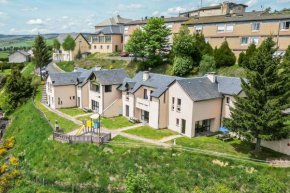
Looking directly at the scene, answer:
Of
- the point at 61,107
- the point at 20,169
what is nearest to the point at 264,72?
Result: the point at 20,169

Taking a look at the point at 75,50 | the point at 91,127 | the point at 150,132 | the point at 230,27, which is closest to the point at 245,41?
the point at 230,27

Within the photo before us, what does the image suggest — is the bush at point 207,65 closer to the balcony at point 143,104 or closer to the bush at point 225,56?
the bush at point 225,56

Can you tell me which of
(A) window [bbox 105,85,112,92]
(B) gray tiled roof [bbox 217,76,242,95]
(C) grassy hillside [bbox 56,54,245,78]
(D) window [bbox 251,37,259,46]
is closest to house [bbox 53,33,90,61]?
(C) grassy hillside [bbox 56,54,245,78]

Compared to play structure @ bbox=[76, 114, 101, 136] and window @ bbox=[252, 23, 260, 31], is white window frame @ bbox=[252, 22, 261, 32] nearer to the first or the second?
window @ bbox=[252, 23, 260, 31]

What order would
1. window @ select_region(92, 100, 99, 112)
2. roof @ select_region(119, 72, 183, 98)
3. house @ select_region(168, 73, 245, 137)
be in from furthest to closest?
window @ select_region(92, 100, 99, 112) < roof @ select_region(119, 72, 183, 98) < house @ select_region(168, 73, 245, 137)

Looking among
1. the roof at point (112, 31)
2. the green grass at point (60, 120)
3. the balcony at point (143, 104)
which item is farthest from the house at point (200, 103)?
the roof at point (112, 31)

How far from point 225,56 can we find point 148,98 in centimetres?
2064

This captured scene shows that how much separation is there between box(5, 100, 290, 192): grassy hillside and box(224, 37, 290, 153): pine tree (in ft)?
12.9

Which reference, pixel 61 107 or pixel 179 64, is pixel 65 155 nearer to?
pixel 61 107

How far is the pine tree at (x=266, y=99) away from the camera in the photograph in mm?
26917

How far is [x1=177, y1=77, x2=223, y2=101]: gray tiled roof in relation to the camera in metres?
34.7

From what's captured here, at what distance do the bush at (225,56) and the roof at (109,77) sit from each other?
19.6m

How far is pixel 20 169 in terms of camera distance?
32.1 m

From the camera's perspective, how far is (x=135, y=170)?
92.0ft
